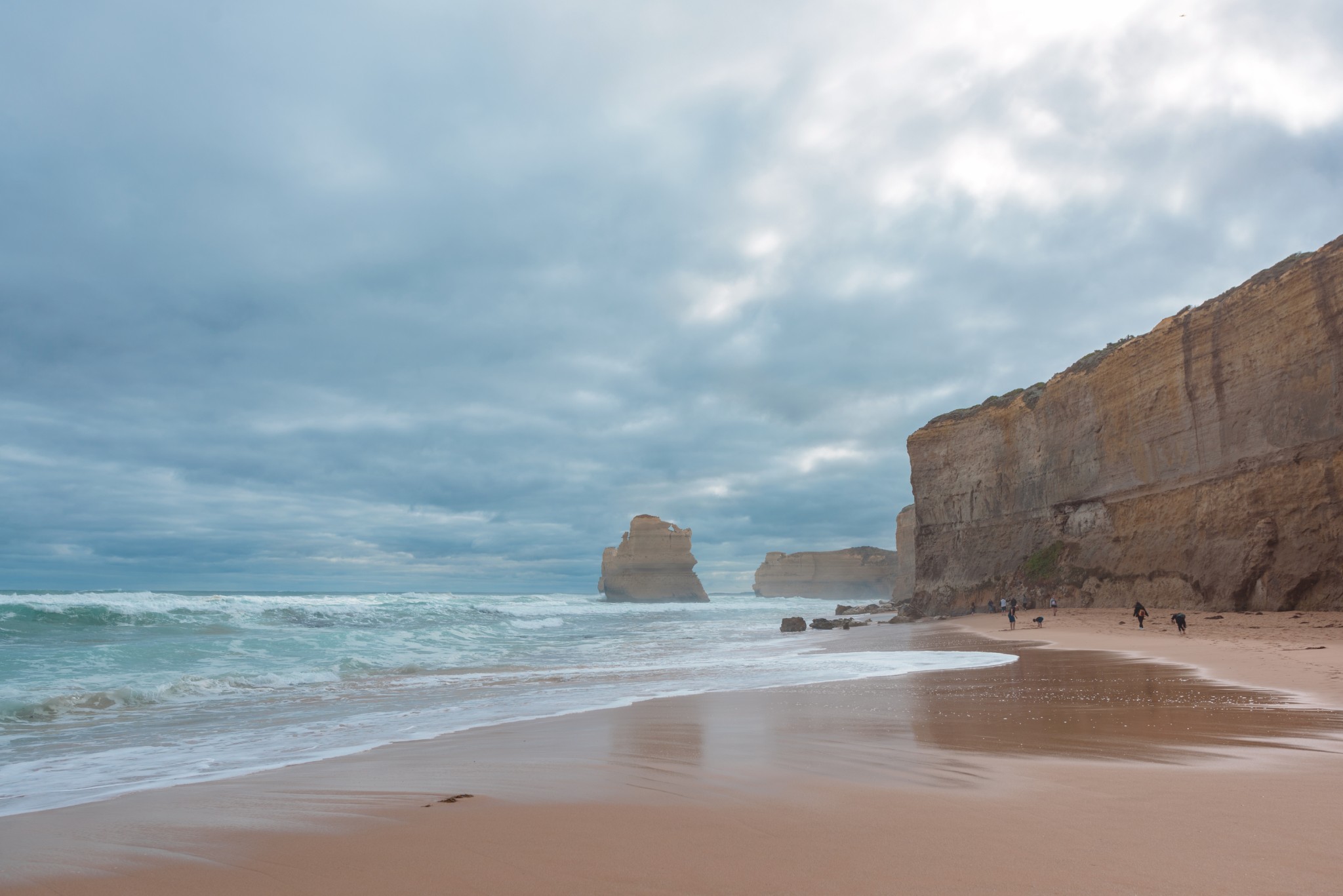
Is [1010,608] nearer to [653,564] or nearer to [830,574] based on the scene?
[653,564]

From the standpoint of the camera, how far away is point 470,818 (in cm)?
350

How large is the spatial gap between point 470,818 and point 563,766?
1347 millimetres

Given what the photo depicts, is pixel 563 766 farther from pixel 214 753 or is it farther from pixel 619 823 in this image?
pixel 214 753

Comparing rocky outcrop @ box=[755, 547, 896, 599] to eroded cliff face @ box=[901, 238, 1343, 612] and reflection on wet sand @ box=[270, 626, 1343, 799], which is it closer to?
eroded cliff face @ box=[901, 238, 1343, 612]

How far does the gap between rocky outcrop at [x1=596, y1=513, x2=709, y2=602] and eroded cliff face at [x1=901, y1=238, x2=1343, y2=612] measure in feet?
199

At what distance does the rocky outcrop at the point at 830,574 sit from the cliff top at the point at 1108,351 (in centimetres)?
6707

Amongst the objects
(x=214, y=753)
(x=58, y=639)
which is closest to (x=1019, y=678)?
(x=214, y=753)

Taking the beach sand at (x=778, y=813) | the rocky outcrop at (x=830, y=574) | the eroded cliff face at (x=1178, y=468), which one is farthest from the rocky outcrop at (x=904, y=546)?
the beach sand at (x=778, y=813)

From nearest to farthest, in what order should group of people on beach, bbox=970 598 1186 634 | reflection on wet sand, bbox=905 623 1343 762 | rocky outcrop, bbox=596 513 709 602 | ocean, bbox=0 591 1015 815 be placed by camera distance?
1. reflection on wet sand, bbox=905 623 1343 762
2. ocean, bbox=0 591 1015 815
3. group of people on beach, bbox=970 598 1186 634
4. rocky outcrop, bbox=596 513 709 602

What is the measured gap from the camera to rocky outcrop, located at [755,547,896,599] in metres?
103

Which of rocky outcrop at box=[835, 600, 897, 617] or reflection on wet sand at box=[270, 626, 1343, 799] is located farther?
rocky outcrop at box=[835, 600, 897, 617]

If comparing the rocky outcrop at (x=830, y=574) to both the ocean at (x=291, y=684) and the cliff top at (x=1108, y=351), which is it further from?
the ocean at (x=291, y=684)

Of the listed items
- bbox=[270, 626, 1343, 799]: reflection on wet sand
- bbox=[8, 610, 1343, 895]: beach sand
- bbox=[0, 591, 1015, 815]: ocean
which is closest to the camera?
bbox=[8, 610, 1343, 895]: beach sand

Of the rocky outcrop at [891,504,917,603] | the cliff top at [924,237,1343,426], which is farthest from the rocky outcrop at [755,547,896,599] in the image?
the cliff top at [924,237,1343,426]
